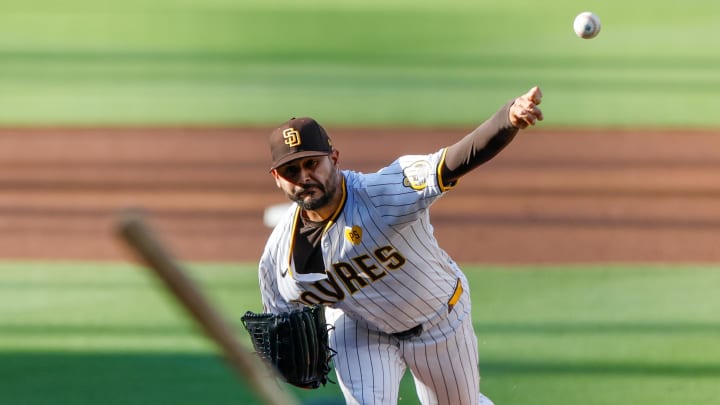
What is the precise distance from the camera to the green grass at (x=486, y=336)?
6469 millimetres

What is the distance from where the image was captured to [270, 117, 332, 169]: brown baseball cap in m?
4.64

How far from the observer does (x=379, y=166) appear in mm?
11039

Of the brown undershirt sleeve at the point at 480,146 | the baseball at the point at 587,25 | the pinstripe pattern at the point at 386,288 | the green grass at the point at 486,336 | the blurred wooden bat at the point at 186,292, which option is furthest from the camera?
the green grass at the point at 486,336

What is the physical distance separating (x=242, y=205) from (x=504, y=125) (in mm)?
6267

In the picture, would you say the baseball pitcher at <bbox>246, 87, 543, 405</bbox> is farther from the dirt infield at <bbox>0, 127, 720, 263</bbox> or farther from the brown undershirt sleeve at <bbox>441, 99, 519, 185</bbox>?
the dirt infield at <bbox>0, 127, 720, 263</bbox>

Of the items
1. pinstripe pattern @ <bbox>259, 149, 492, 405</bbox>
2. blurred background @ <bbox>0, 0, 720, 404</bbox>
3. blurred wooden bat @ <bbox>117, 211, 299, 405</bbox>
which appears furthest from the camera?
blurred background @ <bbox>0, 0, 720, 404</bbox>

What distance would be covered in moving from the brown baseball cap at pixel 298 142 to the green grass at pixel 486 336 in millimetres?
1230

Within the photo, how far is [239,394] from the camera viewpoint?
6.52 metres

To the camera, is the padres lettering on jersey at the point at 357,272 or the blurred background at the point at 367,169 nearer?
the padres lettering on jersey at the point at 357,272

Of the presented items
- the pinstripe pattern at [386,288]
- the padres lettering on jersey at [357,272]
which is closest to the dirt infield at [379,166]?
the pinstripe pattern at [386,288]

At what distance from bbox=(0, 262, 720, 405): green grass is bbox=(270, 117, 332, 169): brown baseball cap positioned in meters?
1.23

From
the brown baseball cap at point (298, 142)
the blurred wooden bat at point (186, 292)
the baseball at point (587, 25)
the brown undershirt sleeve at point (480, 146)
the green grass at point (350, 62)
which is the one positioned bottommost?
the blurred wooden bat at point (186, 292)

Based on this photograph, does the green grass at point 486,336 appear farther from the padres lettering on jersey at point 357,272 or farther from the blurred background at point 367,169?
the padres lettering on jersey at point 357,272

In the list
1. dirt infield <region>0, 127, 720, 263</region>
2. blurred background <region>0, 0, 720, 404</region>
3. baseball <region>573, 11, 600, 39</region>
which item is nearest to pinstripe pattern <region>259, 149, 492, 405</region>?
blurred background <region>0, 0, 720, 404</region>
